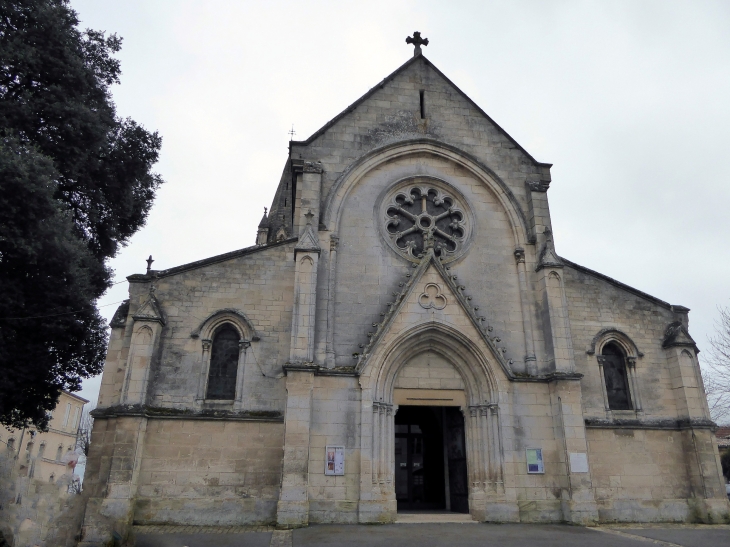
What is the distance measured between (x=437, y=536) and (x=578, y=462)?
17.0 feet

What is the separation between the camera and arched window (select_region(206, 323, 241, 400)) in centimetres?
1507

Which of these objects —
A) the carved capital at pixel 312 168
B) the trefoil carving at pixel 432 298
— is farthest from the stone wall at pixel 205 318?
the trefoil carving at pixel 432 298

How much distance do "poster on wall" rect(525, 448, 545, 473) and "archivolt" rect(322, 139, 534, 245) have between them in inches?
258

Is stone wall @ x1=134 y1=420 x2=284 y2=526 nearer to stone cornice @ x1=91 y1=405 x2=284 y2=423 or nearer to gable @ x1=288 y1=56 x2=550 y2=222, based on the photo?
stone cornice @ x1=91 y1=405 x2=284 y2=423

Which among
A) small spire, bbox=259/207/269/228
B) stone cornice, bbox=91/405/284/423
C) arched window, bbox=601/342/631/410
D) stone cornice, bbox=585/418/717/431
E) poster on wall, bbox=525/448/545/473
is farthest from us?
small spire, bbox=259/207/269/228

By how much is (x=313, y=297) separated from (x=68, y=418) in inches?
1783

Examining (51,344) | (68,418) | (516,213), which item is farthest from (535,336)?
(68,418)

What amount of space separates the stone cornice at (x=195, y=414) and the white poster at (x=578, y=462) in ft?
26.5

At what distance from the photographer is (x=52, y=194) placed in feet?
43.6

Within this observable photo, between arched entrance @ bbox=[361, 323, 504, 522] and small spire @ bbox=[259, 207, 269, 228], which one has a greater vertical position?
small spire @ bbox=[259, 207, 269, 228]

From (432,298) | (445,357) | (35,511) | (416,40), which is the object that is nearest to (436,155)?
(416,40)

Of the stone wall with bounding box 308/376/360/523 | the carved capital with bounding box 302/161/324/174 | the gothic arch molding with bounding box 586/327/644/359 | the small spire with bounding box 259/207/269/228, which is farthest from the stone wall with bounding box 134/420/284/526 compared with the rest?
the small spire with bounding box 259/207/269/228

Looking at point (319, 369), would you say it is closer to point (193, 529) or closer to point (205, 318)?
point (205, 318)

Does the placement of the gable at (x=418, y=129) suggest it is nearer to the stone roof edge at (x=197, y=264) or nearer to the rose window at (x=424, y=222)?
the rose window at (x=424, y=222)
